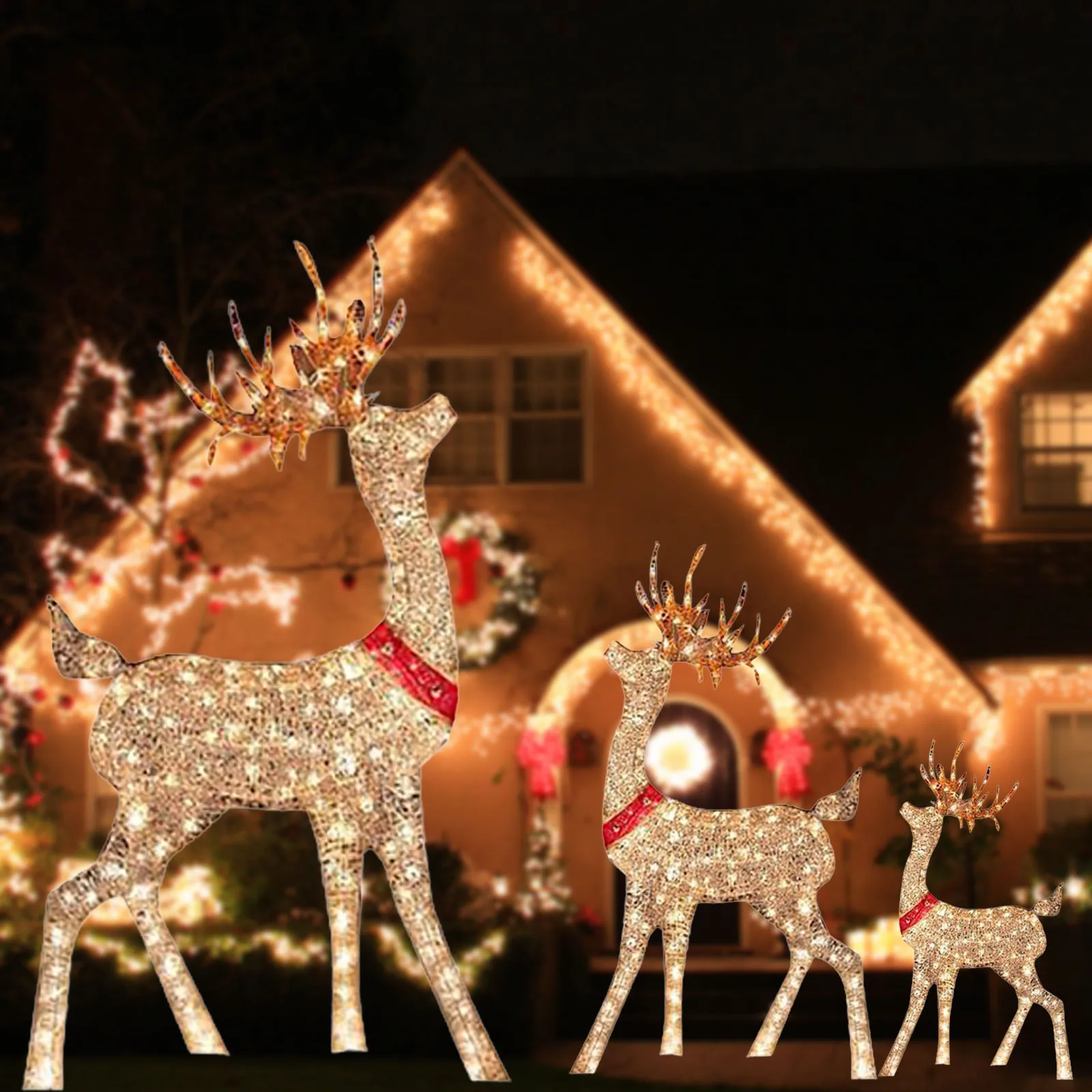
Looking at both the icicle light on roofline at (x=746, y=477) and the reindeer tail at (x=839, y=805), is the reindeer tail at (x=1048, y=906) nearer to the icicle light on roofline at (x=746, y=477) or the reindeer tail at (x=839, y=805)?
the reindeer tail at (x=839, y=805)

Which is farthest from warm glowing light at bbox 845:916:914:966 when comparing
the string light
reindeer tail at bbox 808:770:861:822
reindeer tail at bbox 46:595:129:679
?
reindeer tail at bbox 46:595:129:679

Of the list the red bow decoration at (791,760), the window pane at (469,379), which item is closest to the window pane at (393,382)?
the window pane at (469,379)

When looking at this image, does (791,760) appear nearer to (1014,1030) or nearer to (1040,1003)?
(1014,1030)

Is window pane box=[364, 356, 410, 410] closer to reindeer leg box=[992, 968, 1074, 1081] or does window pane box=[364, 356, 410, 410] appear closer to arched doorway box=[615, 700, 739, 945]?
arched doorway box=[615, 700, 739, 945]

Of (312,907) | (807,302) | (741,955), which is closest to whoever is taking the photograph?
(312,907)

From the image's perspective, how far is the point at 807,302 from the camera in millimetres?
18250

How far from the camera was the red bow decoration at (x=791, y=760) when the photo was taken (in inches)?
616

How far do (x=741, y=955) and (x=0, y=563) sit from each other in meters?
9.52

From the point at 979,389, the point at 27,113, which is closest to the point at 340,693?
the point at 979,389

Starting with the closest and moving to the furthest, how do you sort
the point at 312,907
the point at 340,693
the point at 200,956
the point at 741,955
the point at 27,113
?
the point at 340,693, the point at 200,956, the point at 312,907, the point at 741,955, the point at 27,113

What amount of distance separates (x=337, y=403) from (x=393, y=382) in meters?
9.07

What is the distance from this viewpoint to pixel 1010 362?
17031 mm

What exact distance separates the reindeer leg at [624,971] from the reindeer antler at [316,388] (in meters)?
2.83

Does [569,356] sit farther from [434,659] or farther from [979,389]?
[434,659]
